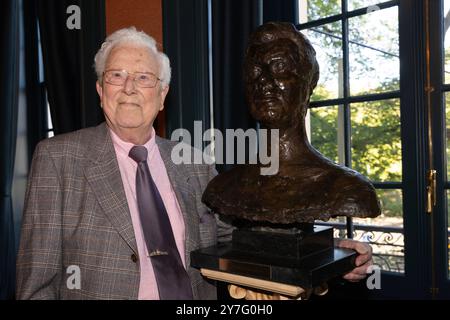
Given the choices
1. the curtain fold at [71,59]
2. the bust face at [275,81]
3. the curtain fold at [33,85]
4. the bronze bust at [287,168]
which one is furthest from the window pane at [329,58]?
the curtain fold at [33,85]

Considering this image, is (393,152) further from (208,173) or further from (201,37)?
(201,37)

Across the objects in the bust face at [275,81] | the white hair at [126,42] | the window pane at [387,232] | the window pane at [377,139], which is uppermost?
the white hair at [126,42]

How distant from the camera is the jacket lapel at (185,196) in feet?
5.87

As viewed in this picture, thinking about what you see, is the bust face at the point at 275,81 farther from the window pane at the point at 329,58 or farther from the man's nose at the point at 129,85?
the window pane at the point at 329,58

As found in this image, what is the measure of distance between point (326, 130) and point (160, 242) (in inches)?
57.6

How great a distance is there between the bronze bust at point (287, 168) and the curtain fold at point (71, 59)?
205 cm

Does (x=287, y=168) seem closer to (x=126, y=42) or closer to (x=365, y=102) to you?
(x=126, y=42)

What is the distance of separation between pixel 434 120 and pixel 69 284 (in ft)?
6.15

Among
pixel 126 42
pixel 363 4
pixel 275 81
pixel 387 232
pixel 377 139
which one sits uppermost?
pixel 363 4

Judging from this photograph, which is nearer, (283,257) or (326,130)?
(283,257)

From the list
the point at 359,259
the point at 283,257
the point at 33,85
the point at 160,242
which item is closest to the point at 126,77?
the point at 160,242

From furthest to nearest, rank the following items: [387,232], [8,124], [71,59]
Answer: [8,124] → [71,59] → [387,232]

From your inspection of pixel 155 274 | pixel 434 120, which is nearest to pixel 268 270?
pixel 155 274

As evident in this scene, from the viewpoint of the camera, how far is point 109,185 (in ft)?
5.54
